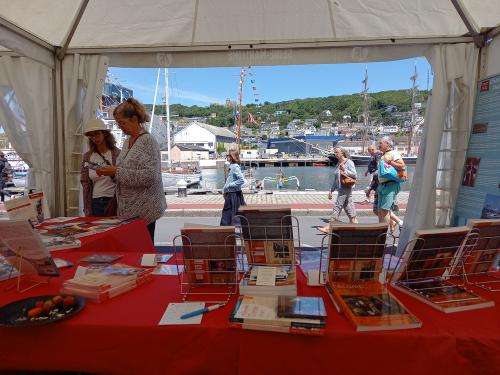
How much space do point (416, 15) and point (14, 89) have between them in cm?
418

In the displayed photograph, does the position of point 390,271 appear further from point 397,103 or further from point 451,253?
point 397,103

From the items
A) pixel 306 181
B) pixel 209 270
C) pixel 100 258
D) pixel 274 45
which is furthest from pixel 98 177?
pixel 306 181

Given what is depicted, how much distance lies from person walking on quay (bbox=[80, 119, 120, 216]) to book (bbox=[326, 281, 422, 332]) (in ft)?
7.43

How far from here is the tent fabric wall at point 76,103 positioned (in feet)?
13.2

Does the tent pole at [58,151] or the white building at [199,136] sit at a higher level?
the white building at [199,136]

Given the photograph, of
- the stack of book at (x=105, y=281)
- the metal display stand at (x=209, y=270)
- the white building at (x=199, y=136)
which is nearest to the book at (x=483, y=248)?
the metal display stand at (x=209, y=270)

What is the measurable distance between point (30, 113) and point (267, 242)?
138 inches

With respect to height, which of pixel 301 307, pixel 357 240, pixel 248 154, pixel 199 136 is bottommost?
pixel 301 307

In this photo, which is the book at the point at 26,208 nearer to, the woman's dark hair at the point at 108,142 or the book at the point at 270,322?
the woman's dark hair at the point at 108,142

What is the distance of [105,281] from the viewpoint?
4.87 ft

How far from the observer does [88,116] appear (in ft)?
13.4

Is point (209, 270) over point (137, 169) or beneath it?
beneath

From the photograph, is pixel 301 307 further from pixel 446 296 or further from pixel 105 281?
pixel 105 281

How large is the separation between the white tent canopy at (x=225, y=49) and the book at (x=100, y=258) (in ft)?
8.13
